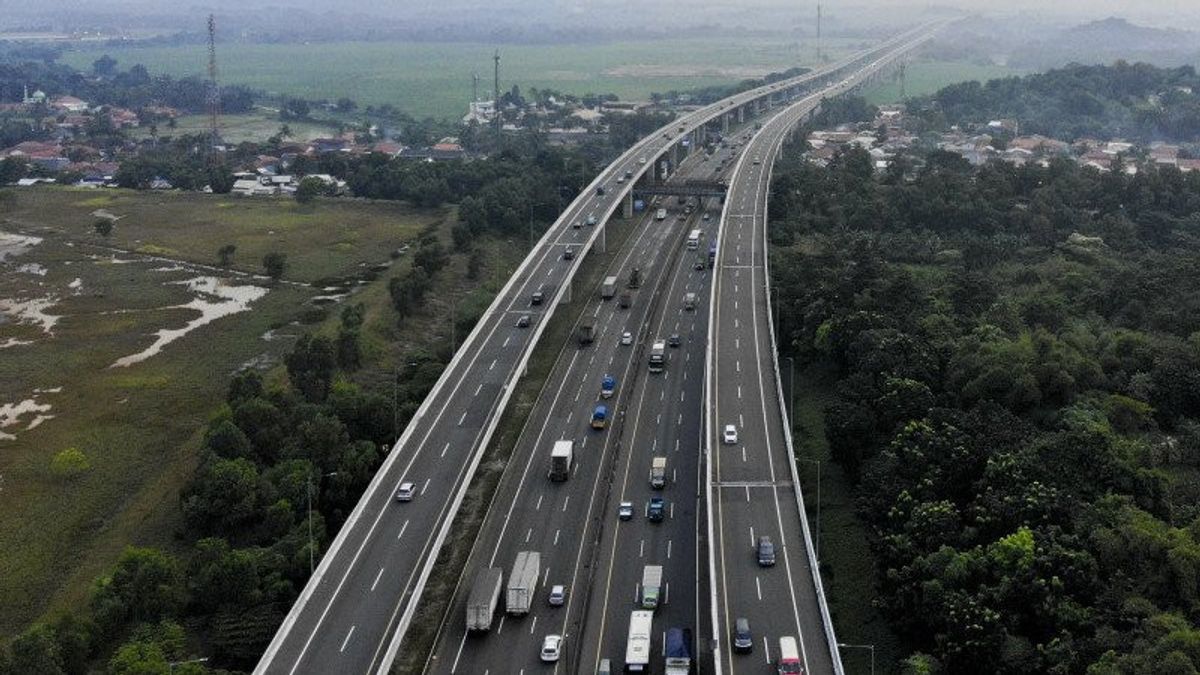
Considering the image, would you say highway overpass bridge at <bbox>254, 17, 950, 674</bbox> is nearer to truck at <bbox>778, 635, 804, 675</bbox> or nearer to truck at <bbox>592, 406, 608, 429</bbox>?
truck at <bbox>778, 635, 804, 675</bbox>

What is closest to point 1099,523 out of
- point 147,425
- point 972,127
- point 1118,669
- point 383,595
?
point 1118,669

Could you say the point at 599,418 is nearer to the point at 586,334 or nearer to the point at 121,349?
the point at 586,334

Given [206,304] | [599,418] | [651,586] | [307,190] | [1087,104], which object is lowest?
[651,586]

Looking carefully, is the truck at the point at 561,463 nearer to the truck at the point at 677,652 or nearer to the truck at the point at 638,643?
the truck at the point at 638,643

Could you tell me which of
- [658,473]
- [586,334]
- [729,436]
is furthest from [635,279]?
[658,473]

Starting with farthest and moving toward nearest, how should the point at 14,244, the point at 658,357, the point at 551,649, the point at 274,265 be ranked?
the point at 14,244
the point at 274,265
the point at 658,357
the point at 551,649

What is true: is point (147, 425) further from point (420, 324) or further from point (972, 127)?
point (972, 127)

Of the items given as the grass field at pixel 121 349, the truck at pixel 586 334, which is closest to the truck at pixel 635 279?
the truck at pixel 586 334
